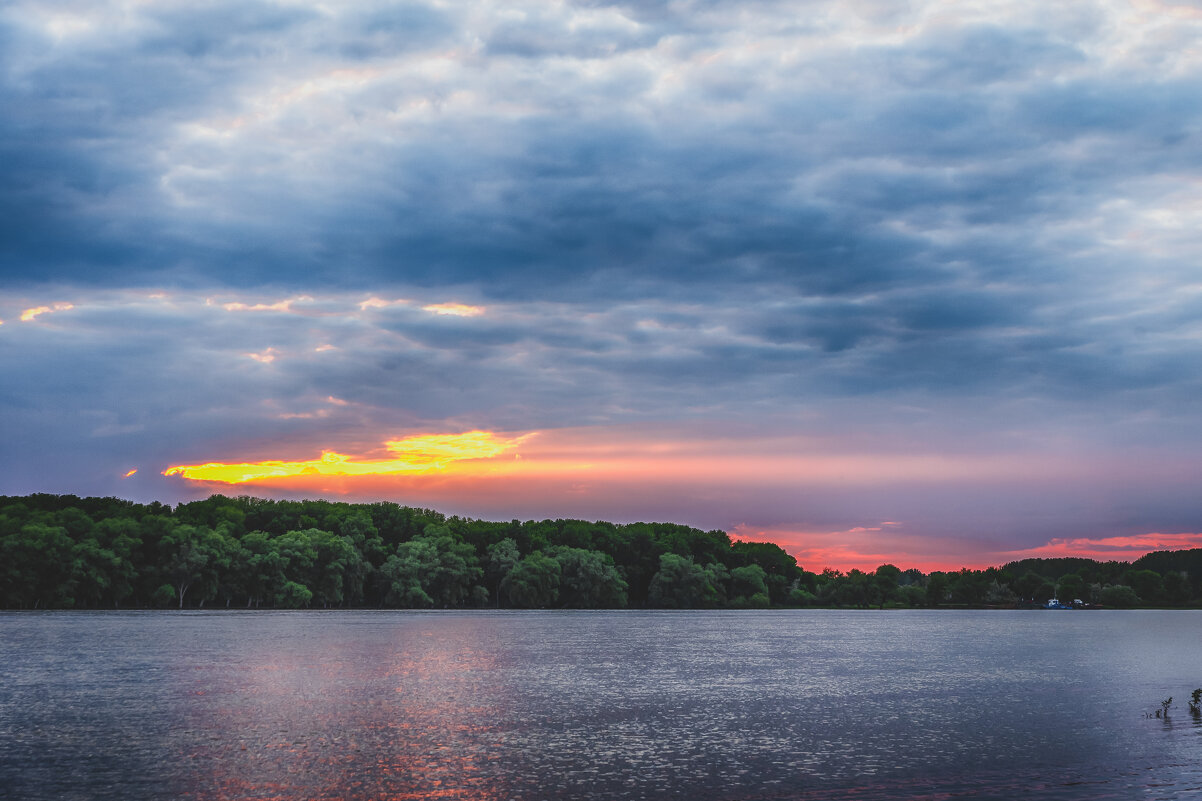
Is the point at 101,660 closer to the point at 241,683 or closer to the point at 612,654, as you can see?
the point at 241,683

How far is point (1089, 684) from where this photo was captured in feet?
202

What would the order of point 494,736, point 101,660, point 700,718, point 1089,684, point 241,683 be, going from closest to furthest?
point 494,736 → point 700,718 → point 241,683 → point 1089,684 → point 101,660

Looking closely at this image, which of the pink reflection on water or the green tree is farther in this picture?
the green tree

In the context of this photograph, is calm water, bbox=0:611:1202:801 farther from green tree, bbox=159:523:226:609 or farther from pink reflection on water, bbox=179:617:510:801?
green tree, bbox=159:523:226:609

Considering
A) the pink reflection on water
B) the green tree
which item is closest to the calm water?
the pink reflection on water

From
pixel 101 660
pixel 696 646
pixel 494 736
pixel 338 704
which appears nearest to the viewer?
pixel 494 736

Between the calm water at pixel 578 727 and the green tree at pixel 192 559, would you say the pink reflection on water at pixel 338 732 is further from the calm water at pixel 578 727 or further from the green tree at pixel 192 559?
the green tree at pixel 192 559

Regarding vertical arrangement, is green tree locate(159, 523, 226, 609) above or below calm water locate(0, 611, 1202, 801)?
above

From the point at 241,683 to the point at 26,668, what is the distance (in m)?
17.0

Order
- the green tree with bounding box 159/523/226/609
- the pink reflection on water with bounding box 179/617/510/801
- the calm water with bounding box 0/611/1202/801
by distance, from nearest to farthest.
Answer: the pink reflection on water with bounding box 179/617/510/801, the calm water with bounding box 0/611/1202/801, the green tree with bounding box 159/523/226/609

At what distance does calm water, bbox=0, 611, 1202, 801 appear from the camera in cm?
2859

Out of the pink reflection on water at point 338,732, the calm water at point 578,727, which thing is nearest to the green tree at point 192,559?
the calm water at point 578,727

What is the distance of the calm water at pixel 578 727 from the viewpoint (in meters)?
28.6

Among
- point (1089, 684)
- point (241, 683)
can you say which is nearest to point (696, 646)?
point (1089, 684)
